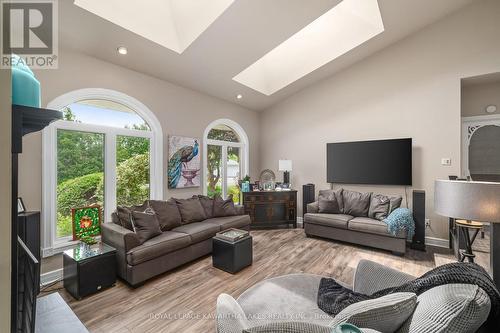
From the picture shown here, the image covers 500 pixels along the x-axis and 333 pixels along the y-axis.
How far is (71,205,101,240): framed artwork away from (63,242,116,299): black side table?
18 centimetres

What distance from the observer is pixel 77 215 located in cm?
272

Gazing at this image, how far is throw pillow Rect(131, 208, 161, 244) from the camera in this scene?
111 inches

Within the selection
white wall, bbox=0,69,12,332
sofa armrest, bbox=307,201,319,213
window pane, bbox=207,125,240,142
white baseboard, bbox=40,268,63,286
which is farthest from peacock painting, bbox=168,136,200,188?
white wall, bbox=0,69,12,332

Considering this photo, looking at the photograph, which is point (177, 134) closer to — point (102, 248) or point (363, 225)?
point (102, 248)

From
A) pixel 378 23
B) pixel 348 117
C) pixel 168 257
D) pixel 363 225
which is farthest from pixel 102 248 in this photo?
pixel 378 23

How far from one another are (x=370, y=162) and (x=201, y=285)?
3.81 meters

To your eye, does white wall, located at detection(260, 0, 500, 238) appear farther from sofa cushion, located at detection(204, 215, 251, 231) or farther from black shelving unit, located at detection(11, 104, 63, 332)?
black shelving unit, located at detection(11, 104, 63, 332)

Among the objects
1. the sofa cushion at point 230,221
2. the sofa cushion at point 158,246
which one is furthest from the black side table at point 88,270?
the sofa cushion at point 230,221

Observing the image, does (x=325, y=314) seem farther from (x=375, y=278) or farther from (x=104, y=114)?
(x=104, y=114)

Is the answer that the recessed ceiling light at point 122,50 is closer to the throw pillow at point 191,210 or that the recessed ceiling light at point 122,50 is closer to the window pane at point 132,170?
the window pane at point 132,170

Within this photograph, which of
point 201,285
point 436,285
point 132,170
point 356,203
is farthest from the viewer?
point 356,203

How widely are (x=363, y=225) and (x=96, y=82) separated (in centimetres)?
460

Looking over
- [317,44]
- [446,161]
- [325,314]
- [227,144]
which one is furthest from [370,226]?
A: [317,44]

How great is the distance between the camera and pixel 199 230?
131 inches
